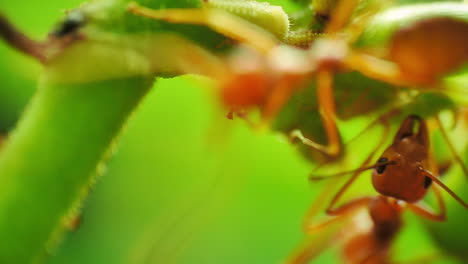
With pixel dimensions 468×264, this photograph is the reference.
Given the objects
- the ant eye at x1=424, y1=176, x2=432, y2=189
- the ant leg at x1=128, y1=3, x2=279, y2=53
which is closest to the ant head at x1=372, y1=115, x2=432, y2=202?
the ant eye at x1=424, y1=176, x2=432, y2=189

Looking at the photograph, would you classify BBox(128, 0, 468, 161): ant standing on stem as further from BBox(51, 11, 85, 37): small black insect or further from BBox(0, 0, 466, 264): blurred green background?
BBox(0, 0, 466, 264): blurred green background

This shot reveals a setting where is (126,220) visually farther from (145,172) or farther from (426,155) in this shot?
(426,155)

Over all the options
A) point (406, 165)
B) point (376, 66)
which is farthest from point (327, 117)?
point (406, 165)

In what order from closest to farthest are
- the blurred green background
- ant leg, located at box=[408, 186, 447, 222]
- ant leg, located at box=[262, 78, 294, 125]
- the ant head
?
ant leg, located at box=[262, 78, 294, 125] < the ant head < ant leg, located at box=[408, 186, 447, 222] < the blurred green background

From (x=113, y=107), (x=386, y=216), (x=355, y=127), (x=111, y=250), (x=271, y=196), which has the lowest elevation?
(x=111, y=250)

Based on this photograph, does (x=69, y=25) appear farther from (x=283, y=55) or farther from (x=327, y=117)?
(x=327, y=117)

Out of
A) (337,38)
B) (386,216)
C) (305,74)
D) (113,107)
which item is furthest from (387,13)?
(386,216)

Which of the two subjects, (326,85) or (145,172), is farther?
(145,172)
